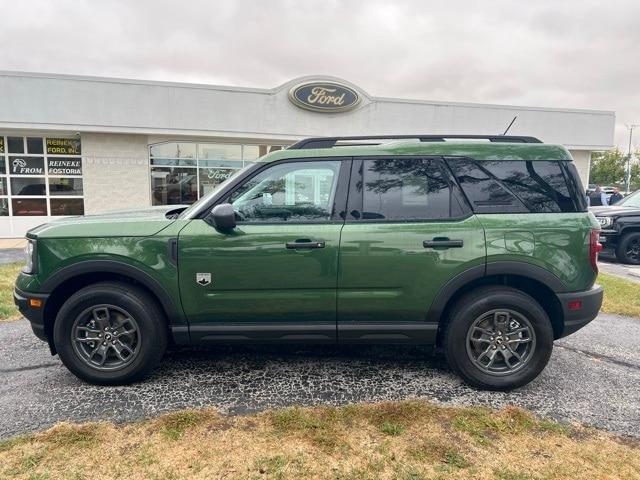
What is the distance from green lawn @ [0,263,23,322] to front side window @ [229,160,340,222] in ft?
12.9

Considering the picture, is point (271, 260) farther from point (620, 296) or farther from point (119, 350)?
point (620, 296)

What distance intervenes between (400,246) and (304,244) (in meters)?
0.74

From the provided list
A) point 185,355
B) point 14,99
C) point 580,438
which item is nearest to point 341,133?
point 14,99

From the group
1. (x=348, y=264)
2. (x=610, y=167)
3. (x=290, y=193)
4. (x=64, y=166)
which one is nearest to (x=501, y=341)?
(x=348, y=264)

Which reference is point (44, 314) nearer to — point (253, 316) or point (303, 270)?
point (253, 316)

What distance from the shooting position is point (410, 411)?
303 centimetres

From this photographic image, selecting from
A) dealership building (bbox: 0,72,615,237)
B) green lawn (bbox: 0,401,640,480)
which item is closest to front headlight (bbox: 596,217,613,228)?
dealership building (bbox: 0,72,615,237)

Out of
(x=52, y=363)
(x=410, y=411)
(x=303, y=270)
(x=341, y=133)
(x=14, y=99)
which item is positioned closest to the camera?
(x=410, y=411)

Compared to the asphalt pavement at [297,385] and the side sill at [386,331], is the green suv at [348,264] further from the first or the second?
the asphalt pavement at [297,385]

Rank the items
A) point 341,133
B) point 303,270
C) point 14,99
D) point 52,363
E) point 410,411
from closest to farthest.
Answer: point 410,411 → point 303,270 → point 52,363 → point 14,99 → point 341,133

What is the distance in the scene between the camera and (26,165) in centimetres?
1245

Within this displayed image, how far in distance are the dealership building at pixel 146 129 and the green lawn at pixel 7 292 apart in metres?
5.21

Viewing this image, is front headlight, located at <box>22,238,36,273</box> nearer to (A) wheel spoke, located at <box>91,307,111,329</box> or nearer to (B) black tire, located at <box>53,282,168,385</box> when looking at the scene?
(B) black tire, located at <box>53,282,168,385</box>

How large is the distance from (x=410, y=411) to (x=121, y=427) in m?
2.00
